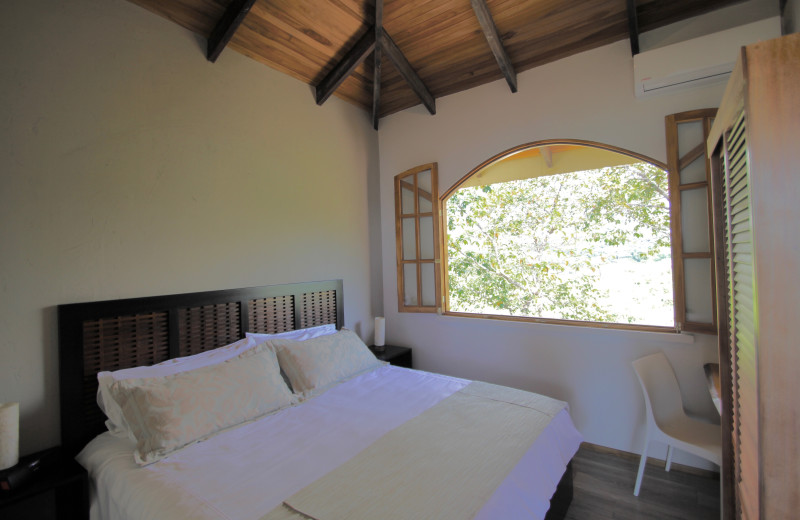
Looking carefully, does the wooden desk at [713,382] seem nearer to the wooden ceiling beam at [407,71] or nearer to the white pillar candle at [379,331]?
the white pillar candle at [379,331]

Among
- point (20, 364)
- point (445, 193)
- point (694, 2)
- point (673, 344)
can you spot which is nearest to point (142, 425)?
point (20, 364)

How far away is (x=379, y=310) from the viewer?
3703 mm

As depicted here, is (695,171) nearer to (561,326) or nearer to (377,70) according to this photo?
(561,326)

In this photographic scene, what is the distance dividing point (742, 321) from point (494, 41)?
2.29m

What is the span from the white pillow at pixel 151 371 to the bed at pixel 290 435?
19 millimetres

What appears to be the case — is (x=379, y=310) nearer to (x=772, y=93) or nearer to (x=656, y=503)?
(x=656, y=503)

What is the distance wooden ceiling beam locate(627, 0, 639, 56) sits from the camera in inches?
84.4

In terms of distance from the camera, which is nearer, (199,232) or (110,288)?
(110,288)

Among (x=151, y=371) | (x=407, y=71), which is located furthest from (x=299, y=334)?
(x=407, y=71)

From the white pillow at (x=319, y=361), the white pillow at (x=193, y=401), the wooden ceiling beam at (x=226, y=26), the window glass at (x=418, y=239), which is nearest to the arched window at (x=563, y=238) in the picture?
the window glass at (x=418, y=239)

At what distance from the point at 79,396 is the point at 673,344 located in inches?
137

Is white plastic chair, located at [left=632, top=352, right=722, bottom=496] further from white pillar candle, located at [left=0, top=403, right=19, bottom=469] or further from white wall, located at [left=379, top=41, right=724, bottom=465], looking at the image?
white pillar candle, located at [left=0, top=403, right=19, bottom=469]

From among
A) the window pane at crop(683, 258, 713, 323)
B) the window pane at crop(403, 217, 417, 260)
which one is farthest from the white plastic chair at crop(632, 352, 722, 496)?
the window pane at crop(403, 217, 417, 260)

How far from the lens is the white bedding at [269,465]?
1243 mm
